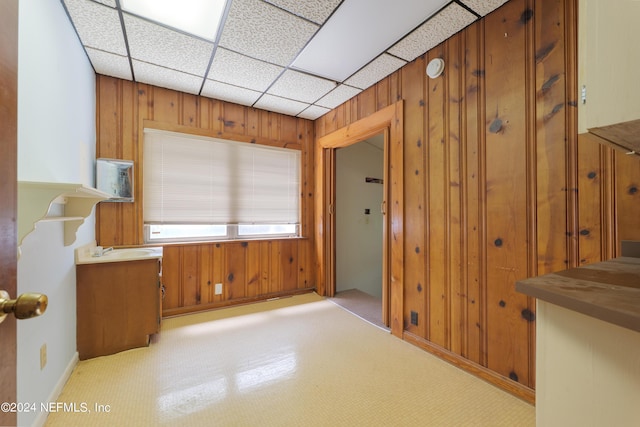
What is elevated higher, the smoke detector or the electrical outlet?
the smoke detector

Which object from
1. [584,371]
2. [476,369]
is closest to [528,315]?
[476,369]

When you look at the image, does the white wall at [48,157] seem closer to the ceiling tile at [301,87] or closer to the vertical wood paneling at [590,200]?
the ceiling tile at [301,87]

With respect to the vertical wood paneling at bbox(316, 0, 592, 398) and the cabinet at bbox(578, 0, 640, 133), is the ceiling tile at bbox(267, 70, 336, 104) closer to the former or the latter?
the vertical wood paneling at bbox(316, 0, 592, 398)

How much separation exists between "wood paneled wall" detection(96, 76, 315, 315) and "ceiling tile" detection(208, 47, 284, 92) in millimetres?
597

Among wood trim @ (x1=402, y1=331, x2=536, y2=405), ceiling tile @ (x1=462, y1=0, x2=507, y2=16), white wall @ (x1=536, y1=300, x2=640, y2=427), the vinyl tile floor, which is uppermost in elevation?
ceiling tile @ (x1=462, y1=0, x2=507, y2=16)

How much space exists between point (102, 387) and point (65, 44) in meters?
2.28

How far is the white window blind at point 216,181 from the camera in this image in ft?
9.11

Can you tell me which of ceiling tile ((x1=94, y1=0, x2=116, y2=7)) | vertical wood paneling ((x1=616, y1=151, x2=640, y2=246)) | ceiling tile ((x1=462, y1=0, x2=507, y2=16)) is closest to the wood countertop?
vertical wood paneling ((x1=616, y1=151, x2=640, y2=246))

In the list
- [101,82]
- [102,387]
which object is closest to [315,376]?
[102,387]

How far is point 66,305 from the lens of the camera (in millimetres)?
1742

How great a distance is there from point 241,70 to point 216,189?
1357 mm

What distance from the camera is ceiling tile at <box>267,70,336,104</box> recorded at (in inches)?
99.6

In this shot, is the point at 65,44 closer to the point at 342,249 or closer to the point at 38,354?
the point at 38,354

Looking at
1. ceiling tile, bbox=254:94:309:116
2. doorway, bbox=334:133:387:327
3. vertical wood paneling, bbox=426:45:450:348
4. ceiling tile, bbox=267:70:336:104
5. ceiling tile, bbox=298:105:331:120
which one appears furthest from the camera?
doorway, bbox=334:133:387:327
